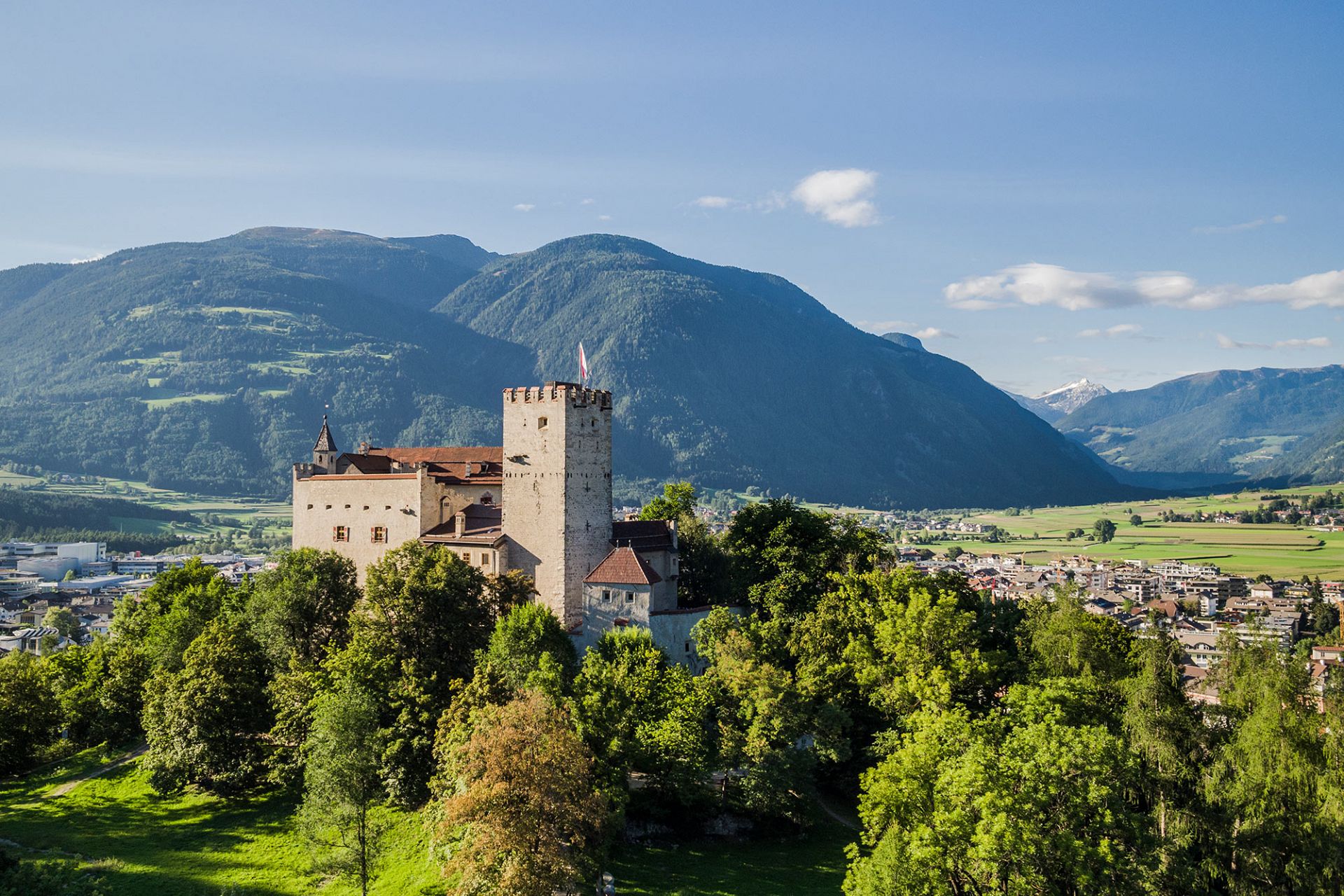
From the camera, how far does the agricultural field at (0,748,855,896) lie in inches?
2020

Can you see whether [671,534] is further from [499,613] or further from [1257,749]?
[1257,749]

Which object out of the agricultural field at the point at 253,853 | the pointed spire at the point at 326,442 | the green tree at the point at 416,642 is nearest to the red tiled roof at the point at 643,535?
the green tree at the point at 416,642

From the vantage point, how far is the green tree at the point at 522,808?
41438 mm

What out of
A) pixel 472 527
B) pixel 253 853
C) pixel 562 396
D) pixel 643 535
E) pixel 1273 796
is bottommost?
pixel 253 853

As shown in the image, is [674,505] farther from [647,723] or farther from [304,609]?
[304,609]

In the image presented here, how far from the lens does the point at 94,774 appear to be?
68.9 m

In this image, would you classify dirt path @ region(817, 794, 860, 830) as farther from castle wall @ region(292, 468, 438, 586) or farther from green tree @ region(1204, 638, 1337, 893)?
castle wall @ region(292, 468, 438, 586)

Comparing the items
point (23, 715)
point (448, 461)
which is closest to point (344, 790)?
point (23, 715)

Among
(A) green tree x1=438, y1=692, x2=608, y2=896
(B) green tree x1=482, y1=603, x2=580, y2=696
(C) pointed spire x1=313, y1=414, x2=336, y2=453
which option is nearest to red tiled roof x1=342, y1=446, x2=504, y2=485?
(C) pointed spire x1=313, y1=414, x2=336, y2=453

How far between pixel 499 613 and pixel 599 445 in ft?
43.3

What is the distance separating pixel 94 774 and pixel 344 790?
103 feet

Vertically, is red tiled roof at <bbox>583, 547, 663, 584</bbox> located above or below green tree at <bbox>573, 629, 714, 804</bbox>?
above

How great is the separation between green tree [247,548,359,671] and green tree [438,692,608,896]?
25386mm

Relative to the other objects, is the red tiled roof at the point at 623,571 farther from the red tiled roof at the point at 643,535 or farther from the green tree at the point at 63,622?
the green tree at the point at 63,622
